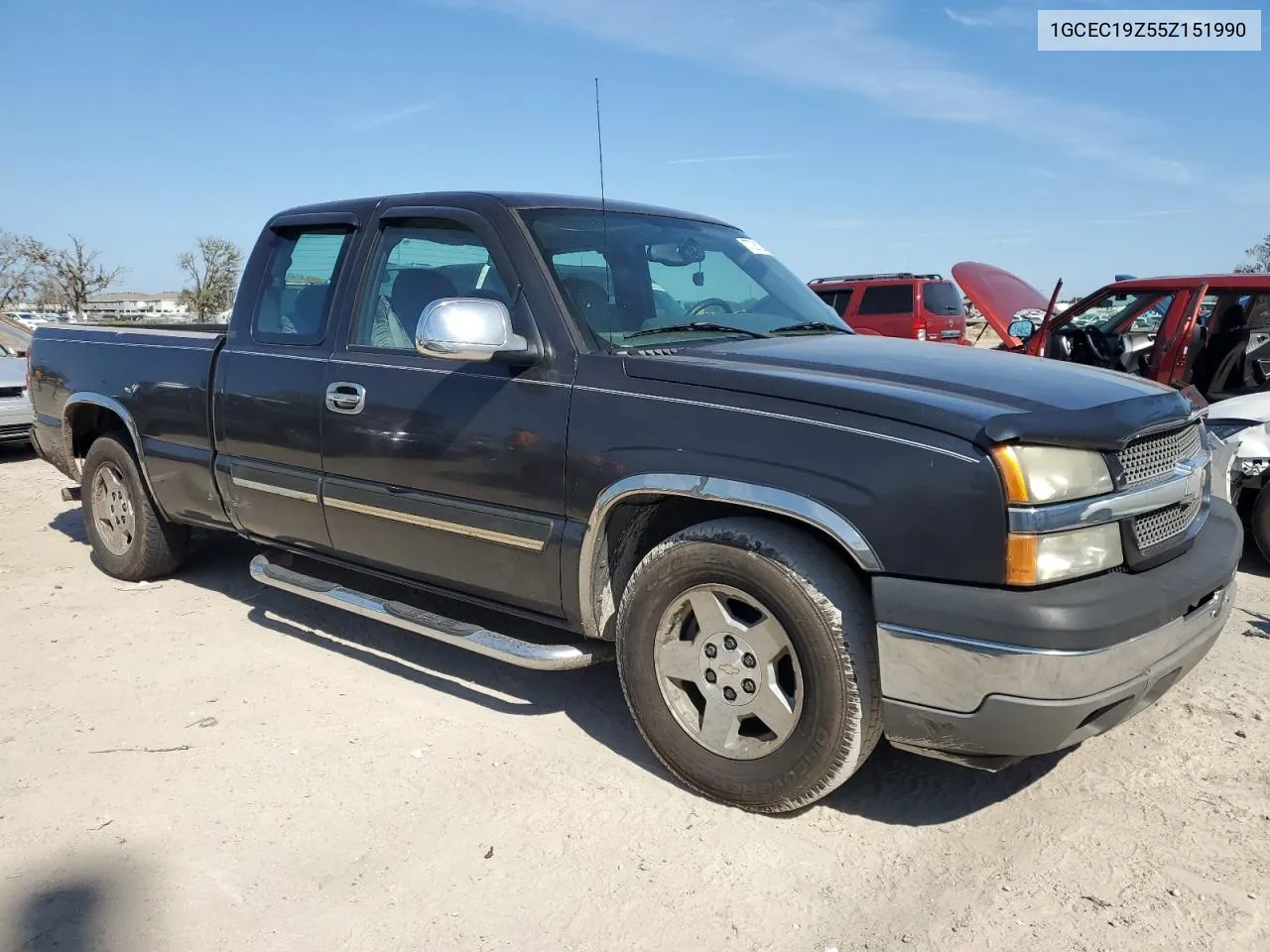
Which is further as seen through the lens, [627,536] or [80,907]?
[627,536]

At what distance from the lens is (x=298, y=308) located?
4258 mm

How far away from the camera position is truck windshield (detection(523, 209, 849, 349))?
11.3 ft

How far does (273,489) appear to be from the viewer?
421 centimetres

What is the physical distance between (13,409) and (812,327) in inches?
375

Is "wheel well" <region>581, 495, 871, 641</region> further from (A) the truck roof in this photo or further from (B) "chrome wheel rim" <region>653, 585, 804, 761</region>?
(A) the truck roof

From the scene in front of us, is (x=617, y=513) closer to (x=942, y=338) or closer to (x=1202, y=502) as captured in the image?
(x=1202, y=502)

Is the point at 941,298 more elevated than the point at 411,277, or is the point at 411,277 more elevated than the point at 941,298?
the point at 411,277

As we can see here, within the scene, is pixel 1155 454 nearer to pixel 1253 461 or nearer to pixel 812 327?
pixel 812 327

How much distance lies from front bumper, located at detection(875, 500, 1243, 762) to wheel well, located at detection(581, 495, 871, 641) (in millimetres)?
812

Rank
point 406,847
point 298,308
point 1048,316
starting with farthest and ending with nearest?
point 1048,316 < point 298,308 < point 406,847

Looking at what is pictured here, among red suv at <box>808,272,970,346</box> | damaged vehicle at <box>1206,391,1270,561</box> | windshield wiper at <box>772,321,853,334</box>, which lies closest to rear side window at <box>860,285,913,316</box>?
red suv at <box>808,272,970,346</box>

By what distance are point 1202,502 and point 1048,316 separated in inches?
218

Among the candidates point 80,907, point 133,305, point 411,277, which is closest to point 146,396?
point 411,277

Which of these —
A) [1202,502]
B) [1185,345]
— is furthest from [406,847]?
[1185,345]
